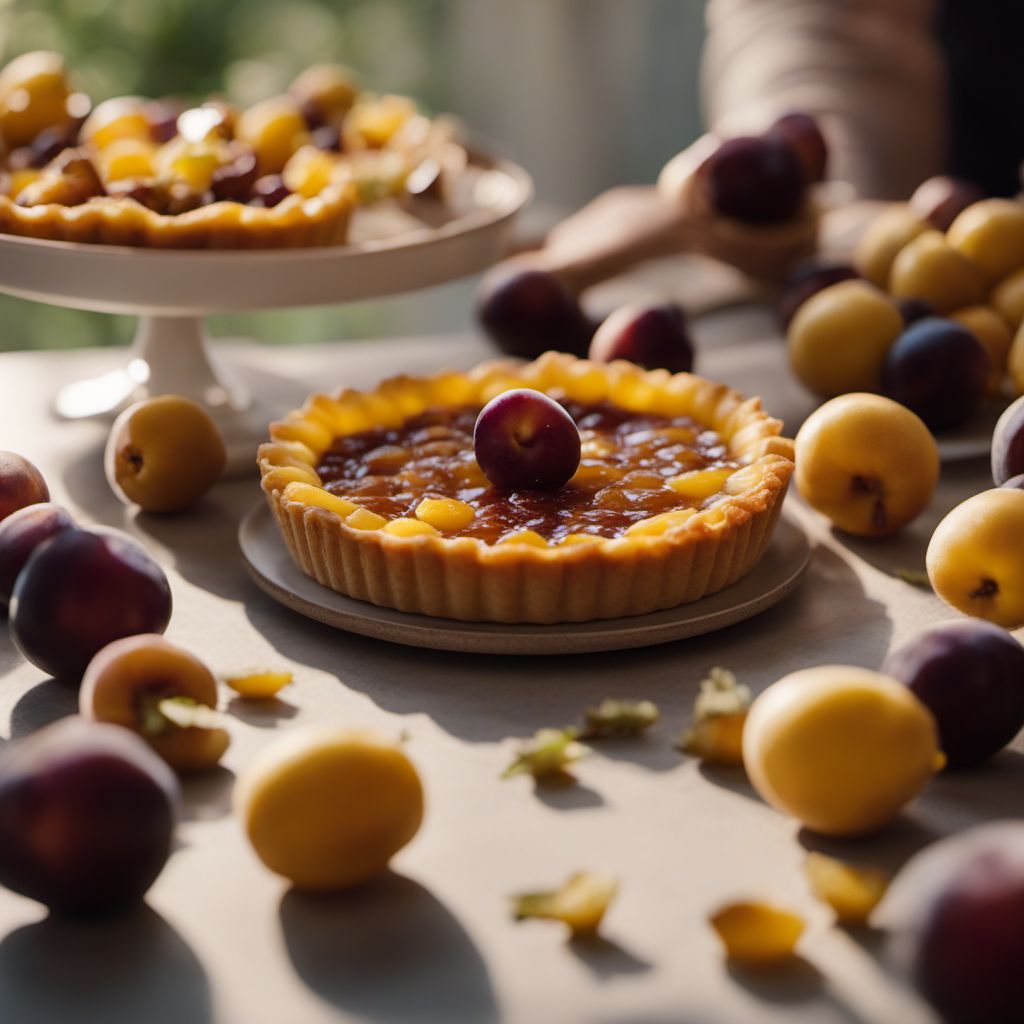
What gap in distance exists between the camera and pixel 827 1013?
893mm

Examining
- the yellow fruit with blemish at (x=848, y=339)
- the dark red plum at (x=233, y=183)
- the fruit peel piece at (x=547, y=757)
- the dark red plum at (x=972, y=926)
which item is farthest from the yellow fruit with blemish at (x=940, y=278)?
the dark red plum at (x=972, y=926)

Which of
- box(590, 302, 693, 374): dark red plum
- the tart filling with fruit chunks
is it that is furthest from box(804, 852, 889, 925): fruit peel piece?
box(590, 302, 693, 374): dark red plum

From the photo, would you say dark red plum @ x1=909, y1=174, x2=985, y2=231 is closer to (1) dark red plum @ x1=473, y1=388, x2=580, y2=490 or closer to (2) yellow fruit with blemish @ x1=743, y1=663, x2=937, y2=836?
(1) dark red plum @ x1=473, y1=388, x2=580, y2=490

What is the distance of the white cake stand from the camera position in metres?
1.78

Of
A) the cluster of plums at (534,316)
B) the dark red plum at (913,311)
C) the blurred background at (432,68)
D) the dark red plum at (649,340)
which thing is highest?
the dark red plum at (913,311)

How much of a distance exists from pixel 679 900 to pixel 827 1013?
145mm

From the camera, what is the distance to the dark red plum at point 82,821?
950 mm

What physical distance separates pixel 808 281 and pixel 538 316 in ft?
1.48

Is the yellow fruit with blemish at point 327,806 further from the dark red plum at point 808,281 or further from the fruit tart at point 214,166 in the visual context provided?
the dark red plum at point 808,281

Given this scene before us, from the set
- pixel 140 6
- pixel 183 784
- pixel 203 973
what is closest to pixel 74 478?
pixel 183 784

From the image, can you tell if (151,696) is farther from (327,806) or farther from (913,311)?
(913,311)

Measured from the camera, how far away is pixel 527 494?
60.3 inches

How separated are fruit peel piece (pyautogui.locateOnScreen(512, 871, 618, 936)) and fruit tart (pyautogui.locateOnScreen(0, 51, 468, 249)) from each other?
3.84 feet

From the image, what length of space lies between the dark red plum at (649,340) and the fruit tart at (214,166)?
1.19ft
